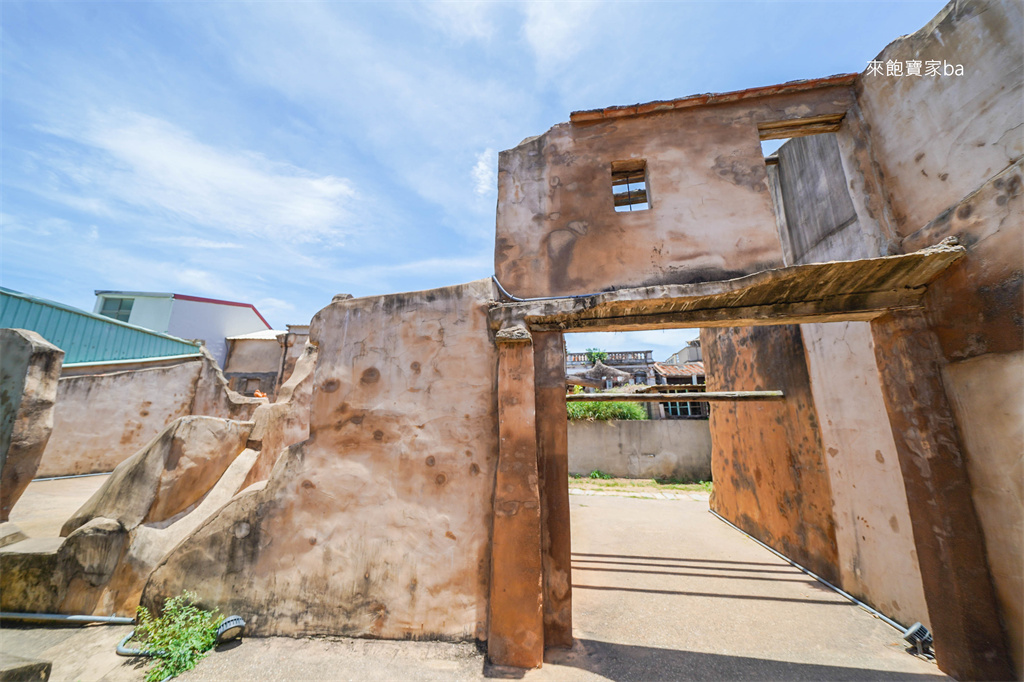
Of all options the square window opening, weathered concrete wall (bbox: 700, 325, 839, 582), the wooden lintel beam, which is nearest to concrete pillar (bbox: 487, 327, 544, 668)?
the wooden lintel beam

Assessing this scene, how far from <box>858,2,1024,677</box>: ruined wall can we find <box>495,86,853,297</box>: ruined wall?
3.23ft

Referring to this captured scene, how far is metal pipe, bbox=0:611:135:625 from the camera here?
379cm

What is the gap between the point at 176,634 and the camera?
3439 millimetres

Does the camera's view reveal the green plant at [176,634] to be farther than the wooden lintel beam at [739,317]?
No

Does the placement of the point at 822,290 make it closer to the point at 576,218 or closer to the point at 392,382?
the point at 576,218

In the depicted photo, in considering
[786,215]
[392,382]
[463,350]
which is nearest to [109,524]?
[392,382]

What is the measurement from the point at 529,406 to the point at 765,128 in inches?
163

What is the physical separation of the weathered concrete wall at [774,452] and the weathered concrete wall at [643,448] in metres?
5.78

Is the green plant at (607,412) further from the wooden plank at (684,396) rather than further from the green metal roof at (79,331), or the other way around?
the green metal roof at (79,331)

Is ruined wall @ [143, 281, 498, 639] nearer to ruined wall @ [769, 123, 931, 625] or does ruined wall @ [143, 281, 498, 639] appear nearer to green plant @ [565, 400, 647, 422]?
ruined wall @ [769, 123, 931, 625]

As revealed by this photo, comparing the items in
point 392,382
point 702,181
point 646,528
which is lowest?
point 646,528

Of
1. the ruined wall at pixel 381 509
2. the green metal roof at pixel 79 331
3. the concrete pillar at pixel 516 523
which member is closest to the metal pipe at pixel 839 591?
the concrete pillar at pixel 516 523

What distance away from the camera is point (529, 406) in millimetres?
3697

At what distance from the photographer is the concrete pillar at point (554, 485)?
3543mm
